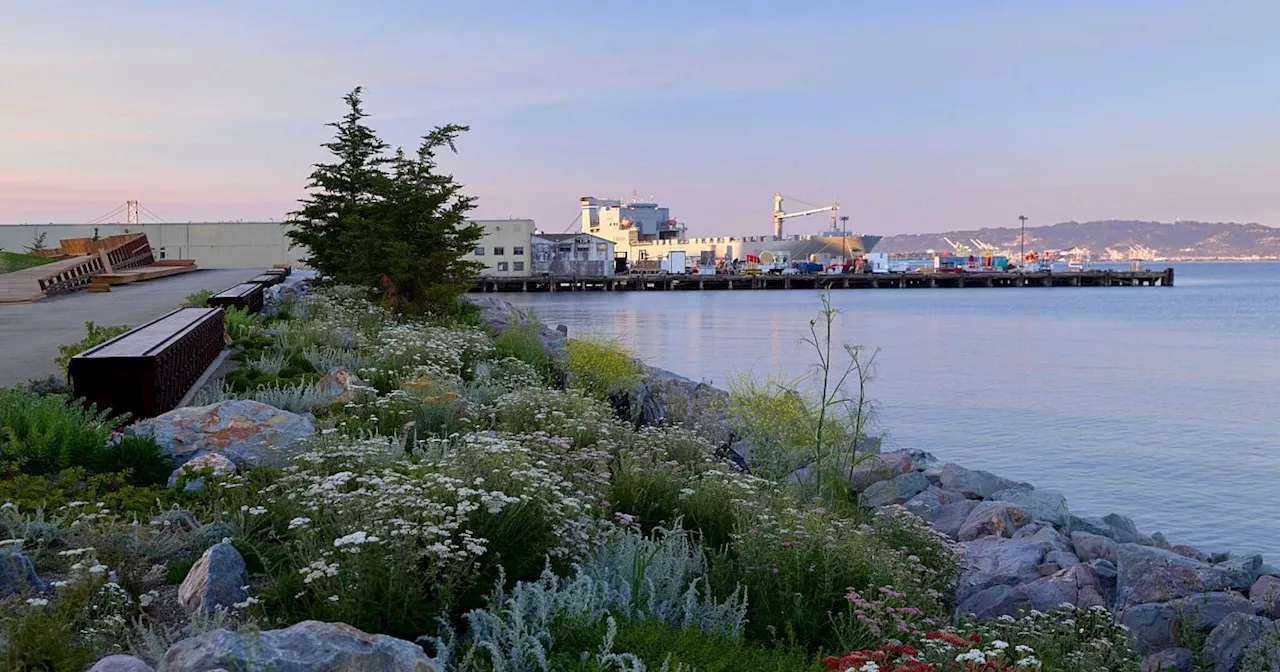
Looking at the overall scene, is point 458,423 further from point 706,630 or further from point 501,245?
point 501,245

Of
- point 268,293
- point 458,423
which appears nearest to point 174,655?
point 458,423

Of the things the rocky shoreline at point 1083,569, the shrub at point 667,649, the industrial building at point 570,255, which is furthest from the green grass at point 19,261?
the industrial building at point 570,255

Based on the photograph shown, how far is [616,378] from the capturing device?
1570 centimetres

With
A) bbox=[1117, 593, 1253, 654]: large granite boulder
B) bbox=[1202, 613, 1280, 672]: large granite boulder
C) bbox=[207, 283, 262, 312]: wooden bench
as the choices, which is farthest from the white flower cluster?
bbox=[207, 283, 262, 312]: wooden bench

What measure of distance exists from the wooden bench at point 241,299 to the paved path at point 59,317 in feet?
3.64

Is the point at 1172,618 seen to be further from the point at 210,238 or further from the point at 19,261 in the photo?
the point at 210,238

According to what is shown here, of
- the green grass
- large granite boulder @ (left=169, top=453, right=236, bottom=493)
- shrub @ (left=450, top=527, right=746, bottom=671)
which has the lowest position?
shrub @ (left=450, top=527, right=746, bottom=671)

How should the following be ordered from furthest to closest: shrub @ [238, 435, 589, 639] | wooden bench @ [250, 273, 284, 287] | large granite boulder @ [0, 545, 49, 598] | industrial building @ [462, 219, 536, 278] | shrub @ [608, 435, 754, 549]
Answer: industrial building @ [462, 219, 536, 278] < wooden bench @ [250, 273, 284, 287] < shrub @ [608, 435, 754, 549] < large granite boulder @ [0, 545, 49, 598] < shrub @ [238, 435, 589, 639]

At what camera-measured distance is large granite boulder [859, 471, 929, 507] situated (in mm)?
11234

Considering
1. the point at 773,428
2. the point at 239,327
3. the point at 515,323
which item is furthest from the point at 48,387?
the point at 515,323

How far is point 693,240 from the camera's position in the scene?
16938cm

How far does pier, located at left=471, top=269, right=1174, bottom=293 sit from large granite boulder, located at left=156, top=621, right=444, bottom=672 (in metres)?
85.4

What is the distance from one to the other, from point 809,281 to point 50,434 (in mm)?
110460

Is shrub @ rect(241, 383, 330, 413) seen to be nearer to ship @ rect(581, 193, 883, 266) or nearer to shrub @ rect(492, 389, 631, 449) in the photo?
shrub @ rect(492, 389, 631, 449)
